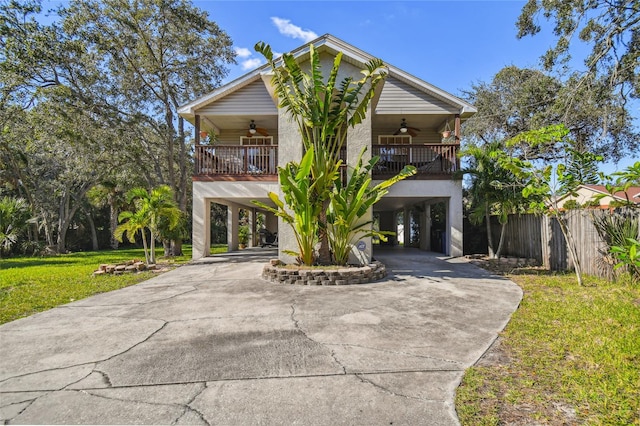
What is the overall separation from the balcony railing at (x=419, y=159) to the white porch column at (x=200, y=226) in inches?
264

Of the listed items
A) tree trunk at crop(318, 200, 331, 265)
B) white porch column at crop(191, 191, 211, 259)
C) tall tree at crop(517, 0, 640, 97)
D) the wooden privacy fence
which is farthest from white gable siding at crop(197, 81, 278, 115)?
tall tree at crop(517, 0, 640, 97)

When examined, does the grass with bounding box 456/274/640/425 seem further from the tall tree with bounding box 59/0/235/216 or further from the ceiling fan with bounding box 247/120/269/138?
the tall tree with bounding box 59/0/235/216

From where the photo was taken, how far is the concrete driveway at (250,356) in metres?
2.67

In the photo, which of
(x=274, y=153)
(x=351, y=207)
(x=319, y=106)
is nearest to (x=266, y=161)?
(x=274, y=153)

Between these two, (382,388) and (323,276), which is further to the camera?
(323,276)

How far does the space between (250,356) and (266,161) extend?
966 cm

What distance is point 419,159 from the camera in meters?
13.1

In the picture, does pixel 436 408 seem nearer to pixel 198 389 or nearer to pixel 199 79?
pixel 198 389

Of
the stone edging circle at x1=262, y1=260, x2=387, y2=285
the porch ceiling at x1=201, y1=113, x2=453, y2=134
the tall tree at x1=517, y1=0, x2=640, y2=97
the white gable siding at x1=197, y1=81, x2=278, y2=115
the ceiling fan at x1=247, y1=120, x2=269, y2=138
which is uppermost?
the tall tree at x1=517, y1=0, x2=640, y2=97

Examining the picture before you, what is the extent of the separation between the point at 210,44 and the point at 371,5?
9532mm

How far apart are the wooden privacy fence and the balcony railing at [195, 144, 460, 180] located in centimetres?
315

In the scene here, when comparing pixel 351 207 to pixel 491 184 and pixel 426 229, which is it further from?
pixel 426 229

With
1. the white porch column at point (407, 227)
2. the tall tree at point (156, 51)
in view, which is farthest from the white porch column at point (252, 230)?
the white porch column at point (407, 227)

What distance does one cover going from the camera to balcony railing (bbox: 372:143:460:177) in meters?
12.1
